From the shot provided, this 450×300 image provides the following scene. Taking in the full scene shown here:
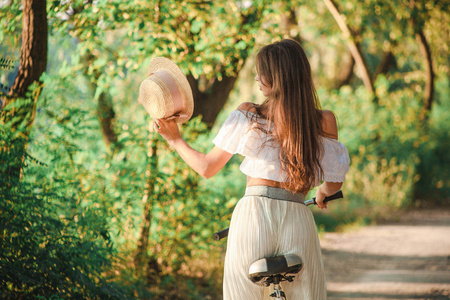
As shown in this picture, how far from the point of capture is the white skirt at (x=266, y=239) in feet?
8.43

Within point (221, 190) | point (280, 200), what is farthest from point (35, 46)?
point (280, 200)

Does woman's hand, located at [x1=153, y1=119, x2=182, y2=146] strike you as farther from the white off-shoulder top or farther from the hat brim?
the white off-shoulder top

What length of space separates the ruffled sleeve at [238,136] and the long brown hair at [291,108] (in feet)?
0.33

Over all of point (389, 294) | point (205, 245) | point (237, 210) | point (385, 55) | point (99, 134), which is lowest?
point (389, 294)

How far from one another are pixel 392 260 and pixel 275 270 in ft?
20.9

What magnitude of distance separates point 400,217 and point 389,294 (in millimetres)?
6006

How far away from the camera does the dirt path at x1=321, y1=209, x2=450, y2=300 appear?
21.4ft

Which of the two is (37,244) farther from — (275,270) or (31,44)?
(275,270)

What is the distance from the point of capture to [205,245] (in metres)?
5.51

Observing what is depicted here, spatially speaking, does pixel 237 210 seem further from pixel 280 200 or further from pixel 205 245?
pixel 205 245

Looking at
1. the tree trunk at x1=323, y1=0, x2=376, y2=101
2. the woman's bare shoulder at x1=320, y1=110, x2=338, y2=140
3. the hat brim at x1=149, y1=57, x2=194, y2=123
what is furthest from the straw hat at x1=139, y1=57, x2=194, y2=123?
the tree trunk at x1=323, y1=0, x2=376, y2=101

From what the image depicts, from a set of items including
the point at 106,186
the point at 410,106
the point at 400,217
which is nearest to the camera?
the point at 106,186

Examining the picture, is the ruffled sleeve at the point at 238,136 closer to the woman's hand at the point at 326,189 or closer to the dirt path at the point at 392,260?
the woman's hand at the point at 326,189

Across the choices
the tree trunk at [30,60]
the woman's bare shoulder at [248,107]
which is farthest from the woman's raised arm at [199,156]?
the tree trunk at [30,60]
